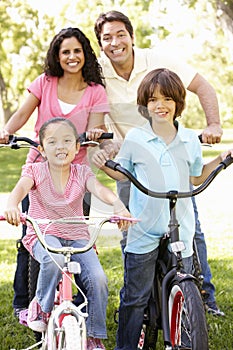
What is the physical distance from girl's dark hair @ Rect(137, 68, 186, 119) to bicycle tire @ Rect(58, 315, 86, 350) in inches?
40.0

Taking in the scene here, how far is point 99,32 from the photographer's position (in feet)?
13.9

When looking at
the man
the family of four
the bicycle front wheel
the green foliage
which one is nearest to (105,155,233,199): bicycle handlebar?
the family of four

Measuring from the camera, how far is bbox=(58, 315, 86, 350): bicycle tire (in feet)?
8.84

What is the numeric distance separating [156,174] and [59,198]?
17.9 inches

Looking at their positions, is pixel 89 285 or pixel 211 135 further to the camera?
pixel 211 135

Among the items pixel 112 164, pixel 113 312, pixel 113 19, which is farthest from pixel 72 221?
pixel 113 312

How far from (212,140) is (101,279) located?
942 mm

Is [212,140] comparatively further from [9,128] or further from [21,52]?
[21,52]

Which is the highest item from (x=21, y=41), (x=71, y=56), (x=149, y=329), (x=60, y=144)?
(x=21, y=41)

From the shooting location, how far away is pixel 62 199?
125 inches

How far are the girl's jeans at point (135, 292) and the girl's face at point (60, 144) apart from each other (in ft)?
1.95

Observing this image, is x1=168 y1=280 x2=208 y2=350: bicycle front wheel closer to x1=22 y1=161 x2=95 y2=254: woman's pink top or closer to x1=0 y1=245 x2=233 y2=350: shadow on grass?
x1=22 y1=161 x2=95 y2=254: woman's pink top

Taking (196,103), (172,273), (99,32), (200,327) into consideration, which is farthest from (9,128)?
(196,103)

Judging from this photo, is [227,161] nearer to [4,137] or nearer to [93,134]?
[93,134]
